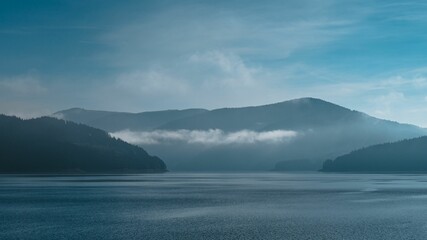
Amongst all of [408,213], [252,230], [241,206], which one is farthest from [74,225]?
[408,213]

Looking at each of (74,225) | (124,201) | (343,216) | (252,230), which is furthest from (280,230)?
(124,201)

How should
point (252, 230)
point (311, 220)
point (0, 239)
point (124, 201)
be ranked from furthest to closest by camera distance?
point (124, 201) → point (311, 220) → point (252, 230) → point (0, 239)

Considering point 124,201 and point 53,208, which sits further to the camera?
point 124,201

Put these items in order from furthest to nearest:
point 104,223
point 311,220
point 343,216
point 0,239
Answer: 1. point 343,216
2. point 311,220
3. point 104,223
4. point 0,239

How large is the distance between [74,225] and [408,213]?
48.1 m

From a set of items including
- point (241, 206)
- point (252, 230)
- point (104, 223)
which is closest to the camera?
point (252, 230)

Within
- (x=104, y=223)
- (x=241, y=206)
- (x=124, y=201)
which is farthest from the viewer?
(x=124, y=201)

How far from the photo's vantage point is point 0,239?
5475cm

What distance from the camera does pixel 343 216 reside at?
7856 cm

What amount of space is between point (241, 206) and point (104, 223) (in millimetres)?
31037

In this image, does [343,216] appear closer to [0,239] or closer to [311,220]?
[311,220]

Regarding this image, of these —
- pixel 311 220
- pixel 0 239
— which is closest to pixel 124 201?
pixel 311 220

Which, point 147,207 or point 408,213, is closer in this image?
point 408,213

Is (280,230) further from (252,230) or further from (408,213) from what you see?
(408,213)
